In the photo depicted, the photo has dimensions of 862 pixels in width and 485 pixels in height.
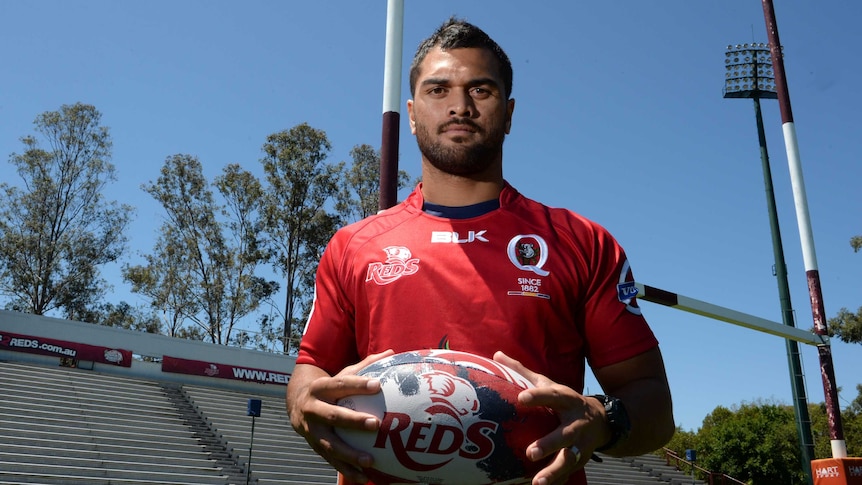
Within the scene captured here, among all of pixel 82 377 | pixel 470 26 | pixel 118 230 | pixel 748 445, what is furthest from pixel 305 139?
pixel 470 26

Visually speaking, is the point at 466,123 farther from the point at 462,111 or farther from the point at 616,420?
the point at 616,420

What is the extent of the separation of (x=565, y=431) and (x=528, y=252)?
592mm

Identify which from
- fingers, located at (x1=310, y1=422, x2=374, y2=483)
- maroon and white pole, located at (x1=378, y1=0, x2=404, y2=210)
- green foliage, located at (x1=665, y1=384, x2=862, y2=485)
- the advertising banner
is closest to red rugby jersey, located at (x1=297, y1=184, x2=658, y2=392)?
fingers, located at (x1=310, y1=422, x2=374, y2=483)

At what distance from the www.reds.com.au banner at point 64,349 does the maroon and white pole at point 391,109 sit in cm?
1981

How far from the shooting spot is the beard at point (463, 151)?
86.7 inches

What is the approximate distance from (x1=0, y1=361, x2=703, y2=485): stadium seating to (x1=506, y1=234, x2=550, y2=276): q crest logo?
14.9m

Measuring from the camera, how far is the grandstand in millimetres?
15914

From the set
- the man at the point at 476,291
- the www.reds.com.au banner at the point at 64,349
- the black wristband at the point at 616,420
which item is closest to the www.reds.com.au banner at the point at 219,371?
the www.reds.com.au banner at the point at 64,349

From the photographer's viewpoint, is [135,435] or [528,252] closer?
[528,252]

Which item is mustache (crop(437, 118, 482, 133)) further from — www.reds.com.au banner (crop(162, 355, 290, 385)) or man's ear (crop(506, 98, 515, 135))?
www.reds.com.au banner (crop(162, 355, 290, 385))

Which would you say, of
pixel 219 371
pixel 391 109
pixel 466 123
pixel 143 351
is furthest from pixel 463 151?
pixel 219 371

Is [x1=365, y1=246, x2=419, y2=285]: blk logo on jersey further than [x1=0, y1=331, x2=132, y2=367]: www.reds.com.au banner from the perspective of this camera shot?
No

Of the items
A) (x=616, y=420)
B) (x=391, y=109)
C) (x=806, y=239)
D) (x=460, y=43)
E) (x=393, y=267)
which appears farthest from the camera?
(x=806, y=239)

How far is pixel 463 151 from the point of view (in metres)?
2.21
